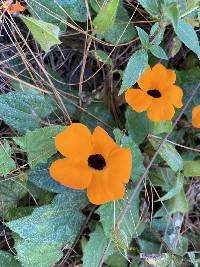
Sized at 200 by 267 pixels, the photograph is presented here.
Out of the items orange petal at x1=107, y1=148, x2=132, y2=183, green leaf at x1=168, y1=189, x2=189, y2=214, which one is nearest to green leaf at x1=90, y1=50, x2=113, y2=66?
orange petal at x1=107, y1=148, x2=132, y2=183

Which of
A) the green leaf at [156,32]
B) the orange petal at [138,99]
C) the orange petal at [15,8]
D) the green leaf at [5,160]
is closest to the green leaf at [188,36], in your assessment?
the green leaf at [156,32]

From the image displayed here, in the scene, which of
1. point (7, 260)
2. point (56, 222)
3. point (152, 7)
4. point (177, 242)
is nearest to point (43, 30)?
point (152, 7)

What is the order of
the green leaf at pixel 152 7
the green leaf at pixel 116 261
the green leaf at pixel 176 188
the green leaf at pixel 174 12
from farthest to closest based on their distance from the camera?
the green leaf at pixel 116 261 < the green leaf at pixel 176 188 < the green leaf at pixel 152 7 < the green leaf at pixel 174 12

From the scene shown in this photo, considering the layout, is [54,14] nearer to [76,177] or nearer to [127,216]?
[76,177]

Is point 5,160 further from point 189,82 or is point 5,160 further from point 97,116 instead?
point 189,82

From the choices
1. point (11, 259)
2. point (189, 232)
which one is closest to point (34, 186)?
A: point (11, 259)

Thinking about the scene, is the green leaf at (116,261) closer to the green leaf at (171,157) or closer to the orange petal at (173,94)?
the green leaf at (171,157)

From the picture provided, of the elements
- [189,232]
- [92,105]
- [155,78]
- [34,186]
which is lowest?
[189,232]
